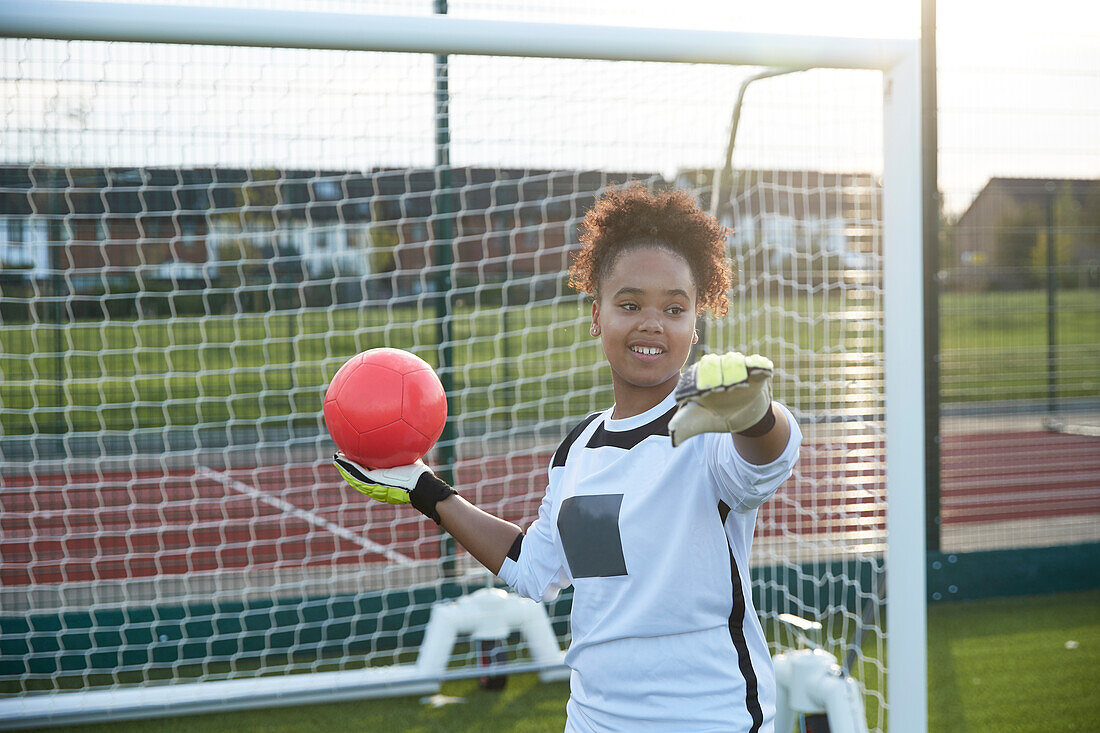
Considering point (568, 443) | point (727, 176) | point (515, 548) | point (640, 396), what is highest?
point (727, 176)

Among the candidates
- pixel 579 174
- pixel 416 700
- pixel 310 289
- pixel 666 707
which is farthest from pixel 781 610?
pixel 310 289

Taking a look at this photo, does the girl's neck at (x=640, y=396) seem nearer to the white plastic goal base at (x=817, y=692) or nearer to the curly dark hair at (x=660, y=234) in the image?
the curly dark hair at (x=660, y=234)

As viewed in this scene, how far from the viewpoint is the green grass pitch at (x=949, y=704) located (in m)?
3.47

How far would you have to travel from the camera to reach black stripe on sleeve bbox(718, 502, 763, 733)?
1.58 m

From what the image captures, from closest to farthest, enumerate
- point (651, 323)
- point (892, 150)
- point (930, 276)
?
1. point (651, 323)
2. point (892, 150)
3. point (930, 276)

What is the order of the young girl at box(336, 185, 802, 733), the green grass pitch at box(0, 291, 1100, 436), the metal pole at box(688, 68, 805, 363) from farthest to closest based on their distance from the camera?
the green grass pitch at box(0, 291, 1100, 436) → the metal pole at box(688, 68, 805, 363) → the young girl at box(336, 185, 802, 733)

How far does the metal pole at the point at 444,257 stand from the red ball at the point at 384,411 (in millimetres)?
1843

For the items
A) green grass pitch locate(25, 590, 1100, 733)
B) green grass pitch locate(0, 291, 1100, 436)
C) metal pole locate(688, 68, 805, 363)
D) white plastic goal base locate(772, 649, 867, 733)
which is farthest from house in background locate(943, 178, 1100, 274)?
white plastic goal base locate(772, 649, 867, 733)

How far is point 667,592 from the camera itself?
155 cm

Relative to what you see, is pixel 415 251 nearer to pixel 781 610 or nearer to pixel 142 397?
pixel 781 610

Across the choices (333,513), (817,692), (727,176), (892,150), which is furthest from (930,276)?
(333,513)

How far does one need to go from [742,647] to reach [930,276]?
3.34 m

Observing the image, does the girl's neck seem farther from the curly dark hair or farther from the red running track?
the red running track

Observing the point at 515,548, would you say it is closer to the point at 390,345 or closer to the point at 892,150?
the point at 892,150
